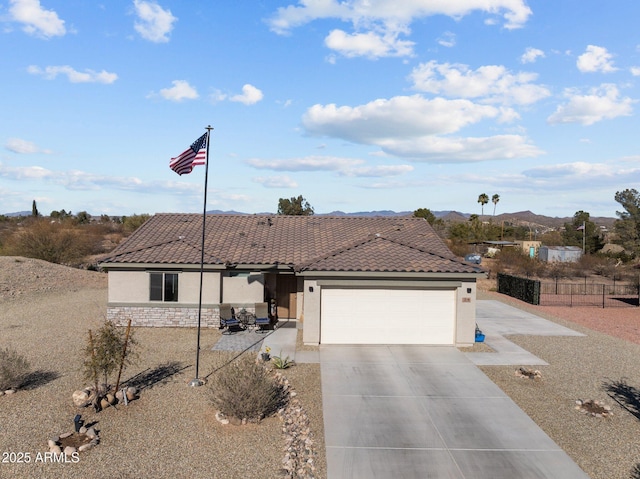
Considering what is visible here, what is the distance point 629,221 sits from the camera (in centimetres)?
3909

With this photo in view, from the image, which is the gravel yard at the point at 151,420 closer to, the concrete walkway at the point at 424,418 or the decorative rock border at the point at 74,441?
the decorative rock border at the point at 74,441

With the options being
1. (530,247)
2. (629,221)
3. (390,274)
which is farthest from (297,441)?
(530,247)

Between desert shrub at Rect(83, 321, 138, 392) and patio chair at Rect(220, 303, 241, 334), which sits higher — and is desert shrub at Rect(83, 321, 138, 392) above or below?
above

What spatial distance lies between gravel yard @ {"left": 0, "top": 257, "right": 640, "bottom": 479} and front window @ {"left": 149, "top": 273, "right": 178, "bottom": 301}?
140 centimetres

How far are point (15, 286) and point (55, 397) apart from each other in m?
18.4

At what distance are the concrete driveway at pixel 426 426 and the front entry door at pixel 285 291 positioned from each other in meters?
5.56

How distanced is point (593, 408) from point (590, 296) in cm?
2197

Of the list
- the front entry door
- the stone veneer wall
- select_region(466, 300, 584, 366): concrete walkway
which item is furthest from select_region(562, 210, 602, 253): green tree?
the stone veneer wall

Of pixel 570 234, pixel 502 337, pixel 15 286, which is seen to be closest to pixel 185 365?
pixel 502 337

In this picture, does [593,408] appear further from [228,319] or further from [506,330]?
[228,319]

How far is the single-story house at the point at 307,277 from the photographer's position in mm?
15633

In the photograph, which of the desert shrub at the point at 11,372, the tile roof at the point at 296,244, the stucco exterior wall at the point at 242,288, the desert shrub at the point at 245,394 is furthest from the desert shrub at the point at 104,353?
the stucco exterior wall at the point at 242,288

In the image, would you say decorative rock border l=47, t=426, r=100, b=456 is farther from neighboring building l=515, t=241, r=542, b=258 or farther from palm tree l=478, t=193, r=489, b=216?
palm tree l=478, t=193, r=489, b=216

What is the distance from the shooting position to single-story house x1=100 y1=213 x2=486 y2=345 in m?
15.6
